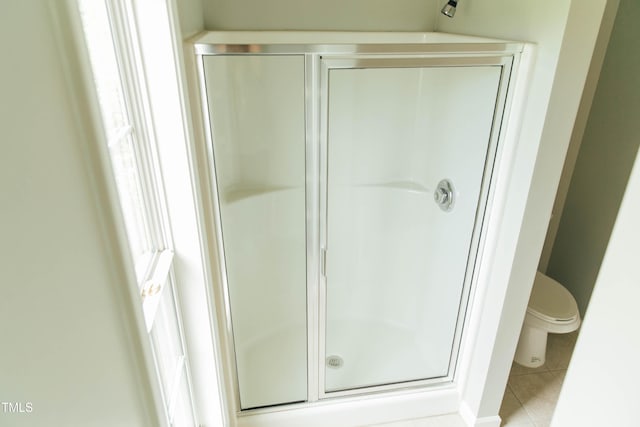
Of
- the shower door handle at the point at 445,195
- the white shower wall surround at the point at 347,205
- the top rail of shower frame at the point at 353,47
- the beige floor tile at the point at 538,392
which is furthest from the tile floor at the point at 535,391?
the top rail of shower frame at the point at 353,47

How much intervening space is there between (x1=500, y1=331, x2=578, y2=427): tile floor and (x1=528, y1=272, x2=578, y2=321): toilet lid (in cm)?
36

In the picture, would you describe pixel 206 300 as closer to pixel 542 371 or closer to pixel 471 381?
pixel 471 381

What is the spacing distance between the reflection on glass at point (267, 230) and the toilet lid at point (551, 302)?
1147 millimetres

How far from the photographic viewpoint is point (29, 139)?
16.8 inches

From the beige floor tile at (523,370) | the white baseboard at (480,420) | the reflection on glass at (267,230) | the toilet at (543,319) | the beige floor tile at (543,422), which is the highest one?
the reflection on glass at (267,230)

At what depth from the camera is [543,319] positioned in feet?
6.53

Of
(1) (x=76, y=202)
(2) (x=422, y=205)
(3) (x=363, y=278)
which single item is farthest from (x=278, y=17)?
(1) (x=76, y=202)

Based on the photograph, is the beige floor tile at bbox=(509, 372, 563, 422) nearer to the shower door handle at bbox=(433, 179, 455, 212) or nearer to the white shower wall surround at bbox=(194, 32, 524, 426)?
the white shower wall surround at bbox=(194, 32, 524, 426)

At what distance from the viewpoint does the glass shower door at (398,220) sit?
1.76m

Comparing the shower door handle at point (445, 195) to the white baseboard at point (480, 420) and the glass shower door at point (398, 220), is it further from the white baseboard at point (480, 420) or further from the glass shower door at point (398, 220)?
the white baseboard at point (480, 420)

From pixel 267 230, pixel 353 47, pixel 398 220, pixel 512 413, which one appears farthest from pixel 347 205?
pixel 512 413

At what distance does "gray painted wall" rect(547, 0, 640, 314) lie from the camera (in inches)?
79.4

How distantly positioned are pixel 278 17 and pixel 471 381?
1.85m

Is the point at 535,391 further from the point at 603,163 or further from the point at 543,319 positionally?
the point at 603,163
